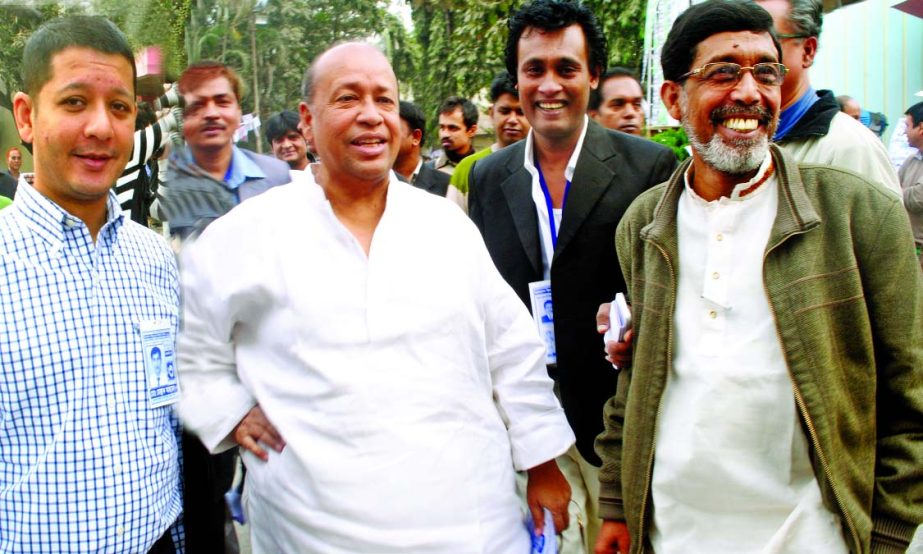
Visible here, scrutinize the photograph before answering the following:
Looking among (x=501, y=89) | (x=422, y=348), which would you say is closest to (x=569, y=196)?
(x=422, y=348)

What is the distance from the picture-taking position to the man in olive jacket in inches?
71.4

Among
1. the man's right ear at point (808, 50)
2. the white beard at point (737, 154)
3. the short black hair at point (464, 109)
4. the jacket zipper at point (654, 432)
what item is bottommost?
the jacket zipper at point (654, 432)

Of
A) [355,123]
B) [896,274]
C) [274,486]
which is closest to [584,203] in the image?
[355,123]

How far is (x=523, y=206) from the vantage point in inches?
114

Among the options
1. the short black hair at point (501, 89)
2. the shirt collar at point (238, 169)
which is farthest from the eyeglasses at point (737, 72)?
the short black hair at point (501, 89)

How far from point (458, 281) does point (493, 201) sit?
89cm

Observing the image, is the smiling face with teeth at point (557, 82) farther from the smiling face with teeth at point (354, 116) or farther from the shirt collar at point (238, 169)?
the shirt collar at point (238, 169)

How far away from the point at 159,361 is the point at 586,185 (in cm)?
146

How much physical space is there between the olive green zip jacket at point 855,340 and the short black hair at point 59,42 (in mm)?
1707

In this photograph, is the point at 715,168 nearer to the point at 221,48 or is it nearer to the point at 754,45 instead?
the point at 754,45

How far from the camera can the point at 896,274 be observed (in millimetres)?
1796

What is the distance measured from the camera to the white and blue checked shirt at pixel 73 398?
1.84m

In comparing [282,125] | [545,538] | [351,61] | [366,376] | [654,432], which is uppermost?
[282,125]

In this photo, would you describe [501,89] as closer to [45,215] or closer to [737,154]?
[737,154]
